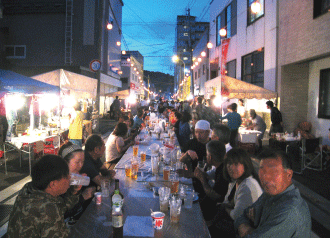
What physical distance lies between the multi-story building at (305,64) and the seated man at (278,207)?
7.67 m

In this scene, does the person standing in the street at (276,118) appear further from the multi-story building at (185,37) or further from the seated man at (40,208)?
the multi-story building at (185,37)

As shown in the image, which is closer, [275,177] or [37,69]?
[275,177]

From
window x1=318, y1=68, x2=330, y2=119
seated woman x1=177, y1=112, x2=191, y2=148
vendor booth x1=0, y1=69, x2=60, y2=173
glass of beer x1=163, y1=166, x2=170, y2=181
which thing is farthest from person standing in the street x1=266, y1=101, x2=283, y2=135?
vendor booth x1=0, y1=69, x2=60, y2=173

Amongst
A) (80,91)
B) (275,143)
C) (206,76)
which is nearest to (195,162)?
(275,143)

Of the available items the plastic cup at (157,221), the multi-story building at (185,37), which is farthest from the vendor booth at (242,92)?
the multi-story building at (185,37)

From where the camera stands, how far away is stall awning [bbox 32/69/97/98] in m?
9.10

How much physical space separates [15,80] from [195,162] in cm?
548

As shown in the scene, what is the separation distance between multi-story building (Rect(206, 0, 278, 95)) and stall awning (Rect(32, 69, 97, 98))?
5.61 m

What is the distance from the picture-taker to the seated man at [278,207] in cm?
194

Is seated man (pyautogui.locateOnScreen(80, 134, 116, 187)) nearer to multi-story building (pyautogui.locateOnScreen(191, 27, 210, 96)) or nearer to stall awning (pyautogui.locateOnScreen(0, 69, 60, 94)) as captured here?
stall awning (pyautogui.locateOnScreen(0, 69, 60, 94))

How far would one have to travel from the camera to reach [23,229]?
2.10 meters

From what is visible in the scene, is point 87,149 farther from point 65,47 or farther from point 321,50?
point 65,47

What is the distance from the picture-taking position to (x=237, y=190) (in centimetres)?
298

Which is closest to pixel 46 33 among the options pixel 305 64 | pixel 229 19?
pixel 229 19
